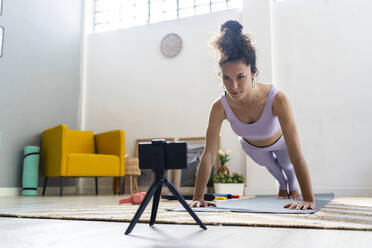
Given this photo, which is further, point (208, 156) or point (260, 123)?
point (260, 123)

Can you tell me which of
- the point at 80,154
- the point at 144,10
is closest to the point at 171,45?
the point at 144,10

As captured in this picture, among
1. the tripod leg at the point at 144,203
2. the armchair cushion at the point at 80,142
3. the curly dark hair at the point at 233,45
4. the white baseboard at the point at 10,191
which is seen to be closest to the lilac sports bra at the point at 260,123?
the curly dark hair at the point at 233,45

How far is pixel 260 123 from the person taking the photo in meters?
1.88

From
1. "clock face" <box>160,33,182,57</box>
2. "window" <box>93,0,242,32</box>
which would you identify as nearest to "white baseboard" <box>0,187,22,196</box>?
"clock face" <box>160,33,182,57</box>

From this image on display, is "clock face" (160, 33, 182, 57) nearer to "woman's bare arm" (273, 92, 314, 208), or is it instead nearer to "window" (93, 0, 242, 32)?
"window" (93, 0, 242, 32)

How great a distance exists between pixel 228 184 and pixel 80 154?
1.71m

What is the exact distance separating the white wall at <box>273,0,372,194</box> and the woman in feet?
6.54

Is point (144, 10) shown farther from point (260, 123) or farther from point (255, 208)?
point (255, 208)

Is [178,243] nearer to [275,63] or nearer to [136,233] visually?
[136,233]

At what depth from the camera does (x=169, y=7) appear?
17.2ft

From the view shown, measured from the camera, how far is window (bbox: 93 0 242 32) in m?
5.00

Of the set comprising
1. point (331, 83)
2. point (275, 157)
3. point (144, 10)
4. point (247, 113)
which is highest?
point (144, 10)

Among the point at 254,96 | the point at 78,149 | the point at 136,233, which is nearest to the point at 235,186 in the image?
the point at 78,149

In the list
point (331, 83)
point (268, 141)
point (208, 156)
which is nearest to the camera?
point (208, 156)
